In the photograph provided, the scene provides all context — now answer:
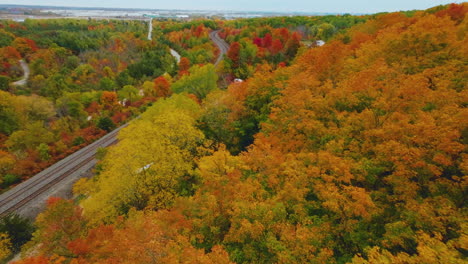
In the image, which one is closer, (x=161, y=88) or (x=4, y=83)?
(x=161, y=88)

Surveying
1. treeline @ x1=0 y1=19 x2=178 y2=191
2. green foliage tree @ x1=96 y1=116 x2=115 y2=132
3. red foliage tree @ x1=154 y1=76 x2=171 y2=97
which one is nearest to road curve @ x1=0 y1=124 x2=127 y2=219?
treeline @ x1=0 y1=19 x2=178 y2=191

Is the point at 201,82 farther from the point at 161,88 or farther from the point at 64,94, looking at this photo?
the point at 64,94

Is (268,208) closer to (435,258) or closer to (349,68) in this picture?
(435,258)

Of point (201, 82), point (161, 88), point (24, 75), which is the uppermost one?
point (201, 82)

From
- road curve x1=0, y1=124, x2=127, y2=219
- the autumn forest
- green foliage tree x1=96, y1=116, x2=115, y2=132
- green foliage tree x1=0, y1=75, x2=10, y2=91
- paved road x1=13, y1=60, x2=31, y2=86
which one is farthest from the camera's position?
paved road x1=13, y1=60, x2=31, y2=86

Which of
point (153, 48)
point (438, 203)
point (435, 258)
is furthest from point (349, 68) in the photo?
point (153, 48)

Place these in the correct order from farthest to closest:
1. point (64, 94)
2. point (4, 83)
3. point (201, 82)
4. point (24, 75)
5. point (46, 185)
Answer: point (24, 75) < point (4, 83) < point (64, 94) < point (201, 82) < point (46, 185)

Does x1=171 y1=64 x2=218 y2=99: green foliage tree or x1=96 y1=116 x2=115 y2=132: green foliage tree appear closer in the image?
x1=96 y1=116 x2=115 y2=132: green foliage tree

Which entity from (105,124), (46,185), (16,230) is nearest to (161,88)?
(105,124)

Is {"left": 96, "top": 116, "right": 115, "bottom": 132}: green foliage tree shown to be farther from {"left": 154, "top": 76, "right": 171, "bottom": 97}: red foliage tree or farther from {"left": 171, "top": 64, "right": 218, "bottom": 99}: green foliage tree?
{"left": 154, "top": 76, "right": 171, "bottom": 97}: red foliage tree

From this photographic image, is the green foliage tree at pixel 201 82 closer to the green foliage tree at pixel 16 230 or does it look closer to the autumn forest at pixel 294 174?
the autumn forest at pixel 294 174
